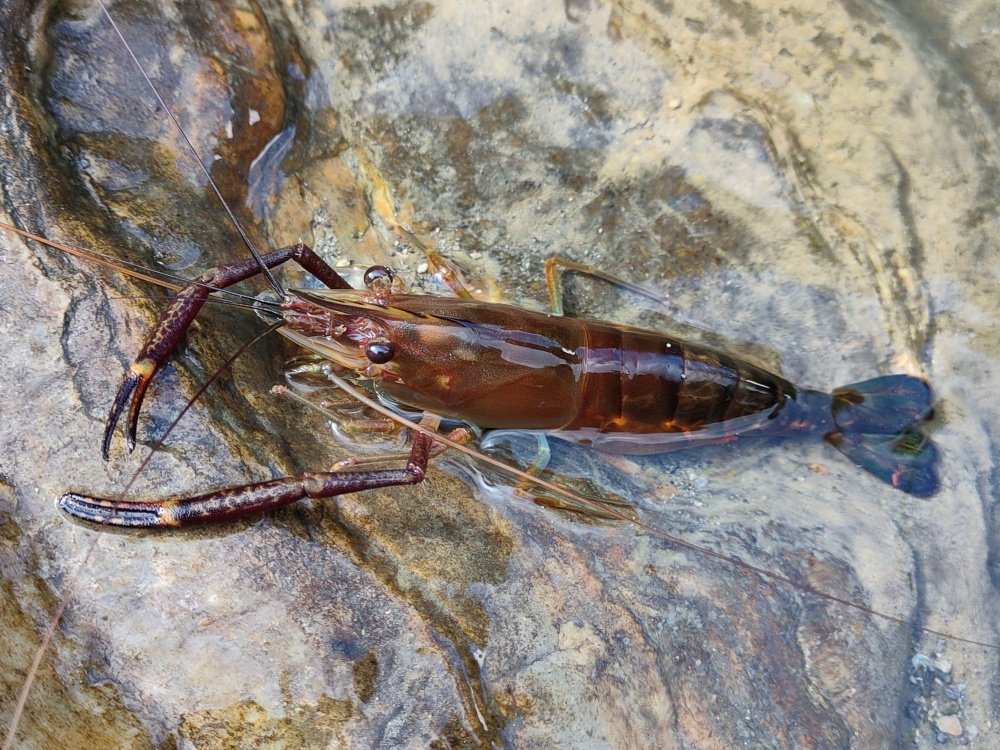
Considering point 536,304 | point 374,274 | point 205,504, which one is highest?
point 536,304

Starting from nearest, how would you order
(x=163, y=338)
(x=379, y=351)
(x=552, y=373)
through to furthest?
(x=163, y=338), (x=379, y=351), (x=552, y=373)

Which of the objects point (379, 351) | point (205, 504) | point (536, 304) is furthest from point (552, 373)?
point (205, 504)

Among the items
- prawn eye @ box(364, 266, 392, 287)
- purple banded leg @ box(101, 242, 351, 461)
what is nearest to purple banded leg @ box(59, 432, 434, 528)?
purple banded leg @ box(101, 242, 351, 461)

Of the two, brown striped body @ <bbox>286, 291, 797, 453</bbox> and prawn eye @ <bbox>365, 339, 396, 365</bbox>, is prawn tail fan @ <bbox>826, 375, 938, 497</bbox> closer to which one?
brown striped body @ <bbox>286, 291, 797, 453</bbox>

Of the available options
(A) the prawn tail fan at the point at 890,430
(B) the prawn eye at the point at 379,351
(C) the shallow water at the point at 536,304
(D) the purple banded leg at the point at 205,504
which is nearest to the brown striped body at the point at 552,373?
(B) the prawn eye at the point at 379,351

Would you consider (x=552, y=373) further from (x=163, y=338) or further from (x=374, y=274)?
(x=163, y=338)

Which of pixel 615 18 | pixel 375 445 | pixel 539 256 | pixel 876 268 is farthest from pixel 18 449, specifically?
pixel 876 268

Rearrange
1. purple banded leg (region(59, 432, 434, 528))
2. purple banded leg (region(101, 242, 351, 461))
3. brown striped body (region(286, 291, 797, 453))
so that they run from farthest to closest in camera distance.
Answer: brown striped body (region(286, 291, 797, 453))
purple banded leg (region(101, 242, 351, 461))
purple banded leg (region(59, 432, 434, 528))
